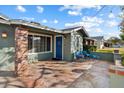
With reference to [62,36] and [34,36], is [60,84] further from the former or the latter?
[62,36]

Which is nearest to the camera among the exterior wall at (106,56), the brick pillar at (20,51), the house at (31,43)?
the brick pillar at (20,51)

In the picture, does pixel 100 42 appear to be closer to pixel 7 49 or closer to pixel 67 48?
pixel 67 48

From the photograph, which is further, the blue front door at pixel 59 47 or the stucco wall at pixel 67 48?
the blue front door at pixel 59 47

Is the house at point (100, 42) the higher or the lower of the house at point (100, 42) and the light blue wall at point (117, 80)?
the higher

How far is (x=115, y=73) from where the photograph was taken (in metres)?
5.05

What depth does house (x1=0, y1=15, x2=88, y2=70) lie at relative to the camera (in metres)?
8.78

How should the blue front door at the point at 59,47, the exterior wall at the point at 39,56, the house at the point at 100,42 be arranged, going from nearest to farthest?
the exterior wall at the point at 39,56 < the blue front door at the point at 59,47 < the house at the point at 100,42

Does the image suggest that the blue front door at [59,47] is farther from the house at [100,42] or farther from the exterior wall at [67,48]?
the house at [100,42]

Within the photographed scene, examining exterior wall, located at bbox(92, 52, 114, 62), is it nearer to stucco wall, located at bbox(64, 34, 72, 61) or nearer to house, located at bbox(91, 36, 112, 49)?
stucco wall, located at bbox(64, 34, 72, 61)

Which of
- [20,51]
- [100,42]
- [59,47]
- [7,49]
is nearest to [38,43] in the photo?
[59,47]

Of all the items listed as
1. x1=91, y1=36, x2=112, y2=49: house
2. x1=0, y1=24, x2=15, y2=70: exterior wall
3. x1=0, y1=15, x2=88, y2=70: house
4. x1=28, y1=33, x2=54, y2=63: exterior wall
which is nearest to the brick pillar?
x1=0, y1=15, x2=88, y2=70: house

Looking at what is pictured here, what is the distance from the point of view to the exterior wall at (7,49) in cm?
992

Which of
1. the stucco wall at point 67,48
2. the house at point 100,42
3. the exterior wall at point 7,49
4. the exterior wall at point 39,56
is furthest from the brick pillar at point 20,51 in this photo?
the house at point 100,42

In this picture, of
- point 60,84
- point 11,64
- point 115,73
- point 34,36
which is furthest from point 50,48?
point 115,73
